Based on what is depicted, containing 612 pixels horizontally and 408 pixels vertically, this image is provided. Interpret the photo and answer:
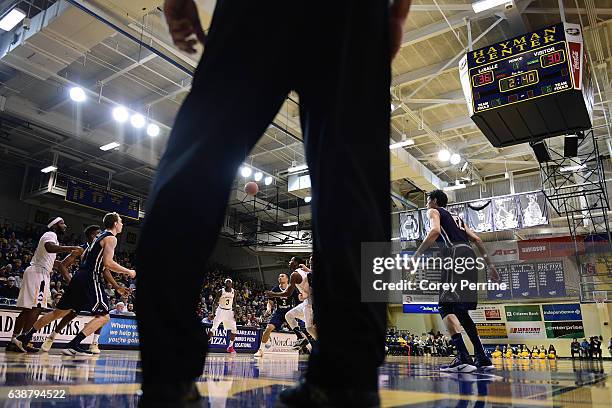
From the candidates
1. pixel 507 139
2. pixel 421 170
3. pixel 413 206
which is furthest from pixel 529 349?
pixel 507 139

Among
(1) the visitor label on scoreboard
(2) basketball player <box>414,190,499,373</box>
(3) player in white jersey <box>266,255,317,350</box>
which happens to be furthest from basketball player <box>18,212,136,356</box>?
(1) the visitor label on scoreboard

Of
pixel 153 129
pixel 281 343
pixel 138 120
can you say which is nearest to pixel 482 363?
pixel 281 343

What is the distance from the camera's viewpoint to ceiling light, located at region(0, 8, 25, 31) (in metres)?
9.05

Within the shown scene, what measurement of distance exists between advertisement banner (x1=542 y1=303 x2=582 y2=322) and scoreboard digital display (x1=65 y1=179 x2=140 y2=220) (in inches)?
731

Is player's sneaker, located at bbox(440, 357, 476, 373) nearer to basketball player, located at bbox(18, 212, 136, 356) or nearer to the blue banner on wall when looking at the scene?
basketball player, located at bbox(18, 212, 136, 356)

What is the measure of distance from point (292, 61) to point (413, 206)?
65.0 ft

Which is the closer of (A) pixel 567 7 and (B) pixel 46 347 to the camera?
(B) pixel 46 347

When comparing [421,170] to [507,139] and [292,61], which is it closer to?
[507,139]

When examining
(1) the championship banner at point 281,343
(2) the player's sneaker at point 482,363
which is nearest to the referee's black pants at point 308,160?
(2) the player's sneaker at point 482,363

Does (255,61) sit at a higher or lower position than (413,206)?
lower

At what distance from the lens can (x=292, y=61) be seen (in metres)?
0.98

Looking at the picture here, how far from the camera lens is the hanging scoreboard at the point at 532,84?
7078 millimetres

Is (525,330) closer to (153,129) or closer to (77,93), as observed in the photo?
(153,129)

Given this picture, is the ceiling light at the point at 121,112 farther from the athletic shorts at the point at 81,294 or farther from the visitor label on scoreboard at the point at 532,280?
the visitor label on scoreboard at the point at 532,280
